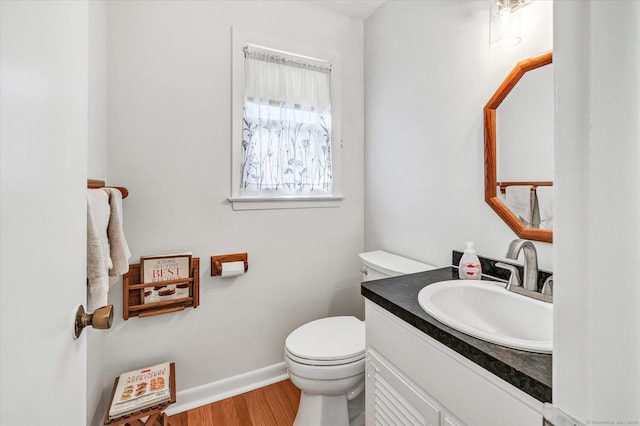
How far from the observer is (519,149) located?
3.85 feet

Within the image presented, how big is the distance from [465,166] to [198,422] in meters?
1.94

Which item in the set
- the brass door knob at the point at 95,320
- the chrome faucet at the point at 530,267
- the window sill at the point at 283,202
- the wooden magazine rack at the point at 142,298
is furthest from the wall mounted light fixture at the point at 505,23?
the wooden magazine rack at the point at 142,298

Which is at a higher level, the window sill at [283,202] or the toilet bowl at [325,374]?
the window sill at [283,202]

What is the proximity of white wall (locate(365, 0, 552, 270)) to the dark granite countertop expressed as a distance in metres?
0.52

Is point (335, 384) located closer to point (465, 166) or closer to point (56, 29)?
point (465, 166)

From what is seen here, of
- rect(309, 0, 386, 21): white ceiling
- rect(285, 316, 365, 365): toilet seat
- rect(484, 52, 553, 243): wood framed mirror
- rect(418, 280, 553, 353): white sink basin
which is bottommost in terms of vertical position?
rect(285, 316, 365, 365): toilet seat

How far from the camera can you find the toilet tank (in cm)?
156

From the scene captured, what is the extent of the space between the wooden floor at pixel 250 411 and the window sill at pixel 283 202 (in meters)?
1.15

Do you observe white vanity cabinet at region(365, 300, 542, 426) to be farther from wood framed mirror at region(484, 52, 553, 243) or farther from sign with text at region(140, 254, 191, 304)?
sign with text at region(140, 254, 191, 304)

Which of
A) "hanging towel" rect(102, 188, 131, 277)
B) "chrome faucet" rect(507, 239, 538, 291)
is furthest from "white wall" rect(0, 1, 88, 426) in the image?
"chrome faucet" rect(507, 239, 538, 291)

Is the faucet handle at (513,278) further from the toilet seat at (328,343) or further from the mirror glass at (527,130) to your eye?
the toilet seat at (328,343)

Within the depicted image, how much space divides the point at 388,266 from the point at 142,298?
135 cm

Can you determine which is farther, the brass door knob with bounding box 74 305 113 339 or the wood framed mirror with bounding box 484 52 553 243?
the wood framed mirror with bounding box 484 52 553 243

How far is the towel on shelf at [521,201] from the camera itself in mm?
1146
